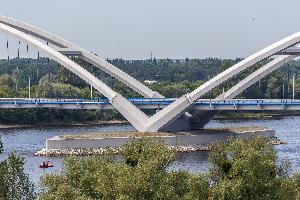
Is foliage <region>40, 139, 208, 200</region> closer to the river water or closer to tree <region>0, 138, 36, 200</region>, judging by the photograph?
tree <region>0, 138, 36, 200</region>

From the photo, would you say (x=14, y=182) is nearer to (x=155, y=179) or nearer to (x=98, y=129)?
(x=155, y=179)

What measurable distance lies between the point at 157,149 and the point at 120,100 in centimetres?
4781

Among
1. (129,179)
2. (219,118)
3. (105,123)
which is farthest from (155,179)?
(219,118)

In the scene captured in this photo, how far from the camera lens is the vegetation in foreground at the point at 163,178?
1161 inches

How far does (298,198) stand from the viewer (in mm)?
33750

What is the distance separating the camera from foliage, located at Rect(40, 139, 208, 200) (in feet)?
95.6

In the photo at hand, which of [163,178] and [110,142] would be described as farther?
[110,142]

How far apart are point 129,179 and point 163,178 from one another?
160 centimetres

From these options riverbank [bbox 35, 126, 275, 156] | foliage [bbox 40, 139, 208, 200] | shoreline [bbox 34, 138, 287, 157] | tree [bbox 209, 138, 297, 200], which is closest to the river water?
shoreline [bbox 34, 138, 287, 157]

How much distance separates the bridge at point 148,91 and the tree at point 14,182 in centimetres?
4344

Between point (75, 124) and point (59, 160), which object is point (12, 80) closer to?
point (75, 124)

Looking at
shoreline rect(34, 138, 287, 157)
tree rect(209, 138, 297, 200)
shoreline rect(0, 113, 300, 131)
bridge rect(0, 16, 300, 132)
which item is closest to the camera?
tree rect(209, 138, 297, 200)

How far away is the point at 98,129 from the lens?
10500cm

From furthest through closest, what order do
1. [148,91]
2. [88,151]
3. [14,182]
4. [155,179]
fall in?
[148,91] → [88,151] → [14,182] → [155,179]
